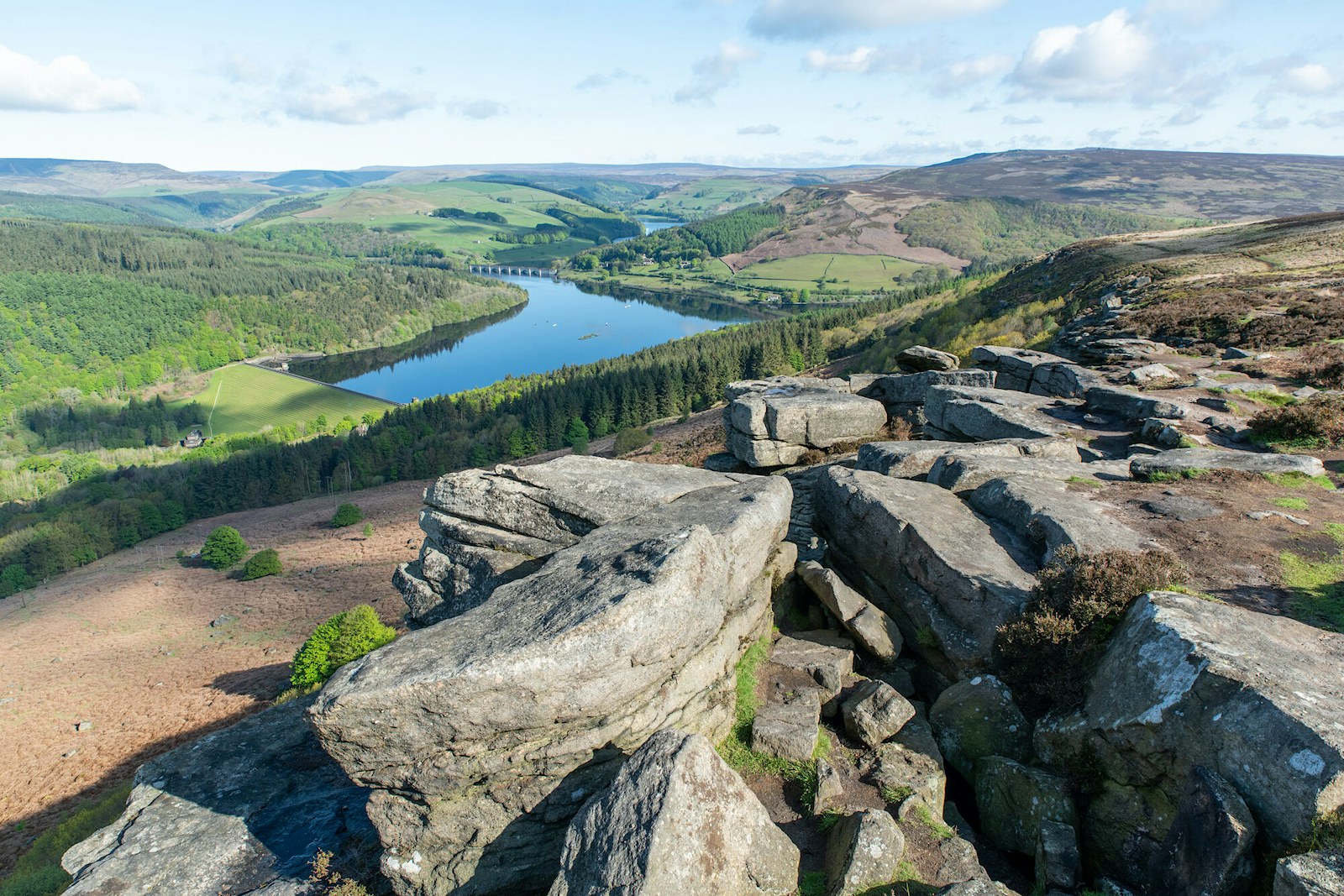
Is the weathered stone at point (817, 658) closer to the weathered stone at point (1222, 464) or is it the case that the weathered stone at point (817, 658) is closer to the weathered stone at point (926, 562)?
the weathered stone at point (926, 562)

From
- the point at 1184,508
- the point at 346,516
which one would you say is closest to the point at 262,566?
the point at 346,516

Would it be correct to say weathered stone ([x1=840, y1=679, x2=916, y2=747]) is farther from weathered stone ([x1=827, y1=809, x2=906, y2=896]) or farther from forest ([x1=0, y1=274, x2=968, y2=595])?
forest ([x1=0, y1=274, x2=968, y2=595])

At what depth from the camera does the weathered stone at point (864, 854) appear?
989cm

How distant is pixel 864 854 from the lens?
10094mm

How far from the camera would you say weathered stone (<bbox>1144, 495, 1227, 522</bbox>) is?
1577cm

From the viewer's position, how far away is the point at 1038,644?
12766 mm

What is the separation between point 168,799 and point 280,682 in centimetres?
2155

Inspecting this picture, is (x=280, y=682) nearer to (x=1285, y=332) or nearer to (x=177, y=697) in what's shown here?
(x=177, y=697)

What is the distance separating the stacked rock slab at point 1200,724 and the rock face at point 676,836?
5.11 meters

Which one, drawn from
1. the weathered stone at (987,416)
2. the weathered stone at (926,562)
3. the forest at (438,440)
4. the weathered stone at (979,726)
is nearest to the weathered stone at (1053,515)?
the weathered stone at (926,562)

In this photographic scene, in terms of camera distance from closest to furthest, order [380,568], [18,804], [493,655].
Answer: [493,655]
[18,804]
[380,568]

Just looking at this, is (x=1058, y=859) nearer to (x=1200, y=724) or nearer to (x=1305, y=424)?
(x=1200, y=724)

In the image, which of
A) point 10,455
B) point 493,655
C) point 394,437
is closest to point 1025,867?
point 493,655

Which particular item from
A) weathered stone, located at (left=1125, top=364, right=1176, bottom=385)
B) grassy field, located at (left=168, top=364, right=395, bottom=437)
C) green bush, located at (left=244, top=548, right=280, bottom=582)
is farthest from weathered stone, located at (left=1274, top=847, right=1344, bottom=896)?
grassy field, located at (left=168, top=364, right=395, bottom=437)
